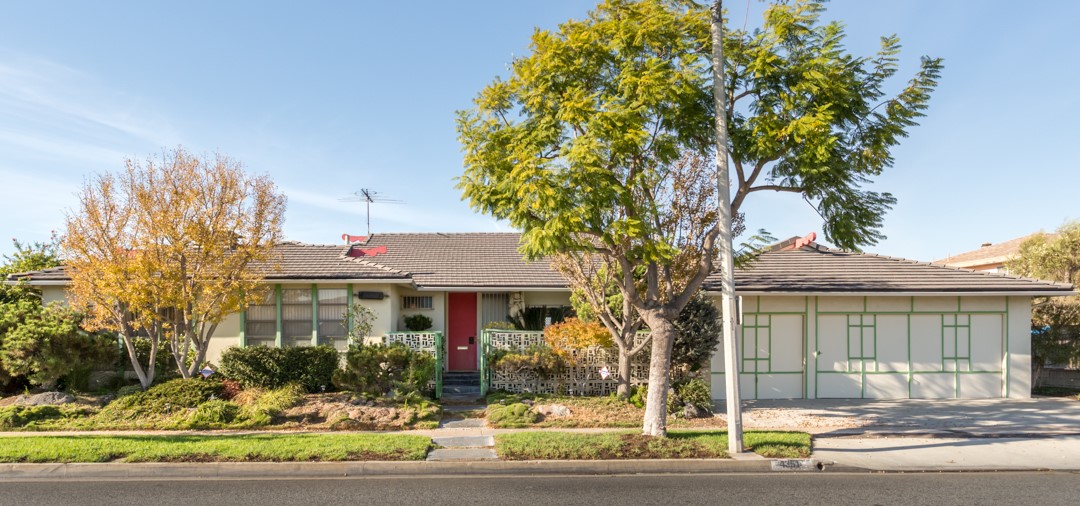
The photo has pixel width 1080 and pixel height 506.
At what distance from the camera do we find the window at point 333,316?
15.1 meters

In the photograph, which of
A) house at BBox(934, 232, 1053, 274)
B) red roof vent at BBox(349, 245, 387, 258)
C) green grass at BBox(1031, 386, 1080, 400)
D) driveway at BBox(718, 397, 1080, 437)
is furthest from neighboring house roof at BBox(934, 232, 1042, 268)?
red roof vent at BBox(349, 245, 387, 258)

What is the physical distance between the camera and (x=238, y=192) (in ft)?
43.1

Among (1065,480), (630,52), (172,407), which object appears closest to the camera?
(1065,480)

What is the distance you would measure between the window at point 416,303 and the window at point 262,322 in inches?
130

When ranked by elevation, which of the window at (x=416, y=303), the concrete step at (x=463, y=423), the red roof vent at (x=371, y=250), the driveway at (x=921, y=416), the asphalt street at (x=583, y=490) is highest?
the red roof vent at (x=371, y=250)

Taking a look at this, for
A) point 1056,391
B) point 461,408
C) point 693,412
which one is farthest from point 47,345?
point 1056,391

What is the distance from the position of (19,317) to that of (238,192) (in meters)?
5.46

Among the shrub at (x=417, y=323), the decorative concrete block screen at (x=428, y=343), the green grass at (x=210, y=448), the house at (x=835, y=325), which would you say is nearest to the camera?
A: the green grass at (x=210, y=448)

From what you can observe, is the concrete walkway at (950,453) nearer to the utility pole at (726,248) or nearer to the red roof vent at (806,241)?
the utility pole at (726,248)

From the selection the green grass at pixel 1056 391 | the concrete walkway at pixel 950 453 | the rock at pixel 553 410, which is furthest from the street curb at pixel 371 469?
the green grass at pixel 1056 391

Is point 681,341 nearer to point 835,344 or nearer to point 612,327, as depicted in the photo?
point 612,327

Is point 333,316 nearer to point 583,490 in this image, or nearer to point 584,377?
point 584,377

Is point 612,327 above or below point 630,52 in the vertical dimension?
below

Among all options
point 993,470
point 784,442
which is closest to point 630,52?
point 784,442
